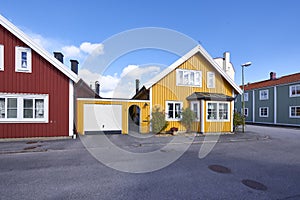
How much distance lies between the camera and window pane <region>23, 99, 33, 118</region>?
9.79 m

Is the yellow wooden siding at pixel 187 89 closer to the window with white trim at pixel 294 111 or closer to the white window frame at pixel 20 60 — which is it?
the white window frame at pixel 20 60

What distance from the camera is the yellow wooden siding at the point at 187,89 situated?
13.5m

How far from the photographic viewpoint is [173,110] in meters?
13.8

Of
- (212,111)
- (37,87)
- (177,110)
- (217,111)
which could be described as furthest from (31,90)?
(217,111)

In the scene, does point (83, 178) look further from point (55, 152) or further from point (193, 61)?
point (193, 61)

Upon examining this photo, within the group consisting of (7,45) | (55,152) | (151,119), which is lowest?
(55,152)

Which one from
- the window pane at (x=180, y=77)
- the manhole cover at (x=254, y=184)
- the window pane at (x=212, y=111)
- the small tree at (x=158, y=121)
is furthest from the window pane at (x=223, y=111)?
the manhole cover at (x=254, y=184)

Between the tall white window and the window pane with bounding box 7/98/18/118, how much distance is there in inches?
504

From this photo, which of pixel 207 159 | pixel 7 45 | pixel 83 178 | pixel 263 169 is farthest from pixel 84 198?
pixel 7 45

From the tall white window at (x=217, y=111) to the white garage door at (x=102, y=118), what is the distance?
707 centimetres

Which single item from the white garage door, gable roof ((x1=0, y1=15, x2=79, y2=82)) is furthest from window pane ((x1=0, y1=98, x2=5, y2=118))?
the white garage door

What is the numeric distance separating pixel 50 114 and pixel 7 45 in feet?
15.2

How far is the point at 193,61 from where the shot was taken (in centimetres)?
1447

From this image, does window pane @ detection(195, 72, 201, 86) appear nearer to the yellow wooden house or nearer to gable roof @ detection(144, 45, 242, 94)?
the yellow wooden house
